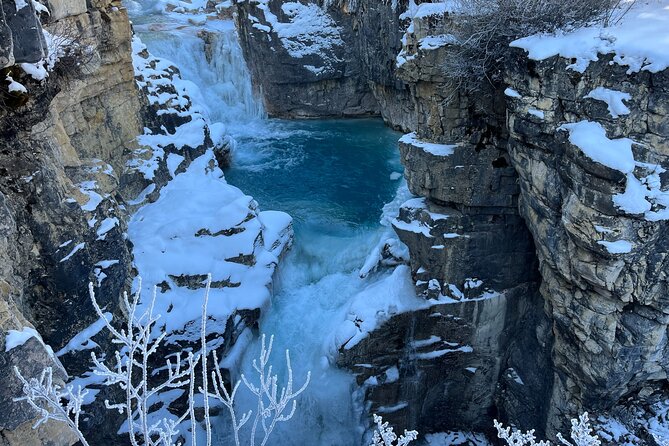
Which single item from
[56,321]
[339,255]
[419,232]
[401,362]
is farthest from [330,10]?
[56,321]

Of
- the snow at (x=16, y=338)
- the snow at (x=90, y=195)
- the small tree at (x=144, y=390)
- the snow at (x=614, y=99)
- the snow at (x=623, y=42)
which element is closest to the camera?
the small tree at (x=144, y=390)

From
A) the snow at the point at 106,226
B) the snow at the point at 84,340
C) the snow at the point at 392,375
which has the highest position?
the snow at the point at 106,226

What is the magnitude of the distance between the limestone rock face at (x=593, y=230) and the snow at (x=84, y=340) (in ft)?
23.5

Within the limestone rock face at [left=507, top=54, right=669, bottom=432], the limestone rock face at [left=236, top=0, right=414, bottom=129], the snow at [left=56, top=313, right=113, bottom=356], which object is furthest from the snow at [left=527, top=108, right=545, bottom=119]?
the limestone rock face at [left=236, top=0, right=414, bottom=129]

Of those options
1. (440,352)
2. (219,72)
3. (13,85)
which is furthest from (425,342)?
(219,72)

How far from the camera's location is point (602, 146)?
6.48 m

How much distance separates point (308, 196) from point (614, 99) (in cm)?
1025

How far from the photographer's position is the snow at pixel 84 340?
7844 mm

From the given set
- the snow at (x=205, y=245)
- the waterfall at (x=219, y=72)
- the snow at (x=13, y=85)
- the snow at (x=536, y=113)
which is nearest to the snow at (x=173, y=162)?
the snow at (x=205, y=245)

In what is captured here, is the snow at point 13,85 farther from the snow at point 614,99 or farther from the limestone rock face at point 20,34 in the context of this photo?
the snow at point 614,99

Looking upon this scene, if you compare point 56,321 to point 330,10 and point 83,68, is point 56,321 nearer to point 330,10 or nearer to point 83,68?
point 83,68

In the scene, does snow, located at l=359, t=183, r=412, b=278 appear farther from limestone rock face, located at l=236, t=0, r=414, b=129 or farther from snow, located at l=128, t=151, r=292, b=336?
limestone rock face, located at l=236, t=0, r=414, b=129

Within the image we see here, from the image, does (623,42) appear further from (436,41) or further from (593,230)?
(436,41)

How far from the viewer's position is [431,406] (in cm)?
1078
